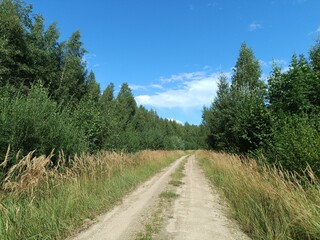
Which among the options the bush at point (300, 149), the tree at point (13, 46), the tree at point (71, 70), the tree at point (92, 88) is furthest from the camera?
the tree at point (92, 88)

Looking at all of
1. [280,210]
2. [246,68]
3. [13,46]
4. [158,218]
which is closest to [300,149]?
[280,210]

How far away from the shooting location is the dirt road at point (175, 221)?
19.8 ft

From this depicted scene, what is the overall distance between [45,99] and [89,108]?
866 centimetres

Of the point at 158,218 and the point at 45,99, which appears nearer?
the point at 158,218

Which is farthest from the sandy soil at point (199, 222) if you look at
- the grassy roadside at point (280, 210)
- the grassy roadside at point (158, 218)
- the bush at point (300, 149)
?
the bush at point (300, 149)

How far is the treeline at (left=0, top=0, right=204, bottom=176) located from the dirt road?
11.3 feet

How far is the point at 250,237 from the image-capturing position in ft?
19.5

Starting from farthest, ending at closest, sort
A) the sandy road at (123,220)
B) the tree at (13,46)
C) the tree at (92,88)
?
the tree at (92,88) < the tree at (13,46) < the sandy road at (123,220)

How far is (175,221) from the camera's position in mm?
7109

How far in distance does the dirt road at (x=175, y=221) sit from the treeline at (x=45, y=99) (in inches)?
136

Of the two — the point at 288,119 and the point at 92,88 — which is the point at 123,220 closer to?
the point at 288,119

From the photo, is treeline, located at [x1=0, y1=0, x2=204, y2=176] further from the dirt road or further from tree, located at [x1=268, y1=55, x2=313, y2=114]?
tree, located at [x1=268, y1=55, x2=313, y2=114]

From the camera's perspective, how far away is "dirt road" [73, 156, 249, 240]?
602 cm

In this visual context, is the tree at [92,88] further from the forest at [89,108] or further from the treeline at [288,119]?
the treeline at [288,119]
